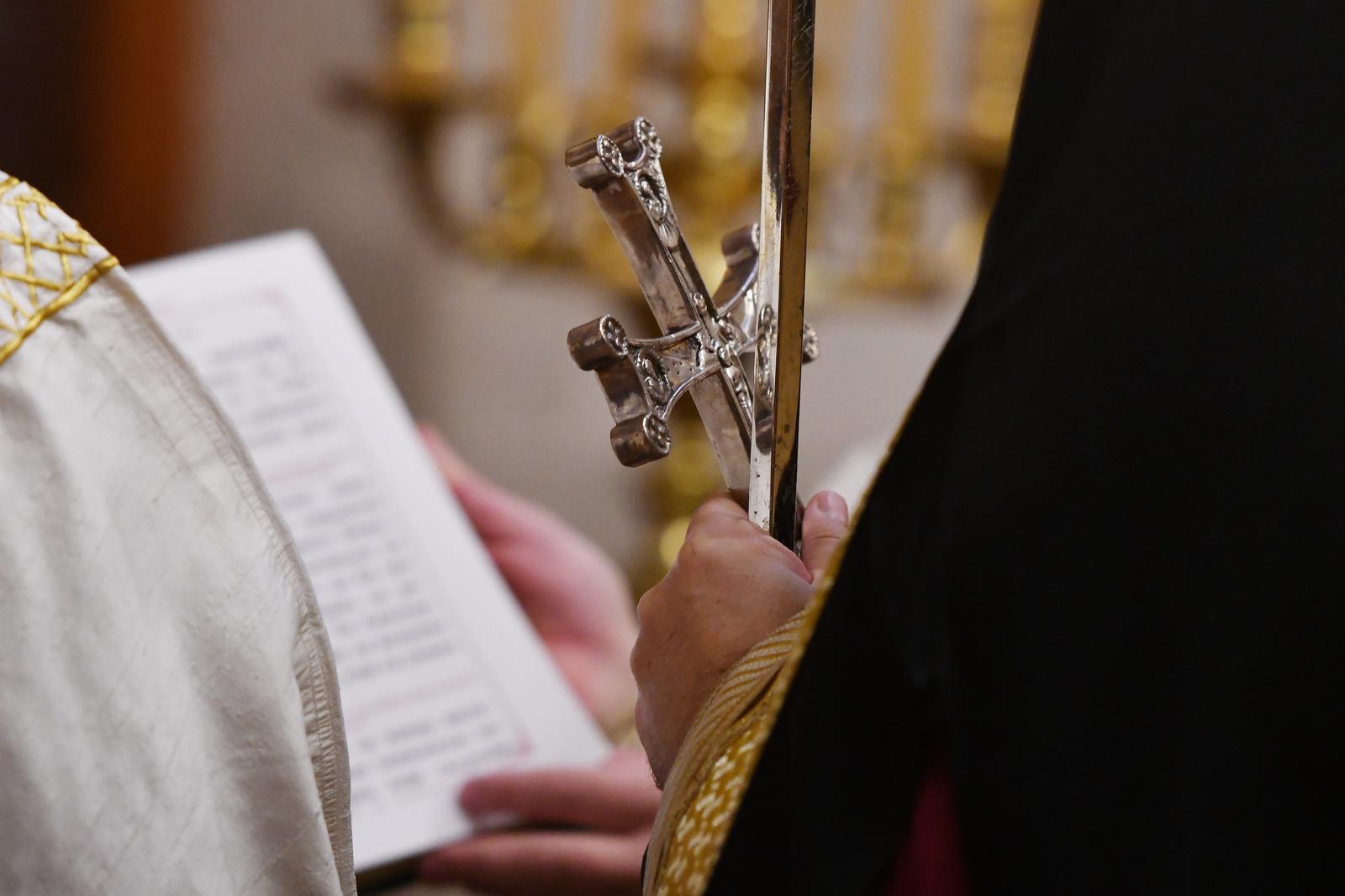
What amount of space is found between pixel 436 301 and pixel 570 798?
1.27 m

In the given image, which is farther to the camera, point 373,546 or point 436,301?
point 436,301

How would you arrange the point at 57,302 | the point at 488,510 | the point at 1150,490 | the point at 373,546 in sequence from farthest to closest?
the point at 488,510, the point at 373,546, the point at 57,302, the point at 1150,490

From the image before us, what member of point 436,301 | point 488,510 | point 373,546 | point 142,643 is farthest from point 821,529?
point 436,301

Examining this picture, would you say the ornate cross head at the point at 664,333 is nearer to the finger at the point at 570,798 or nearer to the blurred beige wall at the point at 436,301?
the finger at the point at 570,798

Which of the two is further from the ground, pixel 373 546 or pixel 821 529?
pixel 821 529

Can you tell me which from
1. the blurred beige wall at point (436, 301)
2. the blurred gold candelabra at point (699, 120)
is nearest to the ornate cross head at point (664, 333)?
the blurred gold candelabra at point (699, 120)

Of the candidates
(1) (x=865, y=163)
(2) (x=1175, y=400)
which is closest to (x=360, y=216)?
(1) (x=865, y=163)

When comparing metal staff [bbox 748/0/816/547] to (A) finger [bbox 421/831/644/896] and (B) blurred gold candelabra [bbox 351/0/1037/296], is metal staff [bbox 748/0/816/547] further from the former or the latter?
(B) blurred gold candelabra [bbox 351/0/1037/296]

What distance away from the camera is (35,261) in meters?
0.54

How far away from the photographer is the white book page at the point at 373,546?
0.99 m

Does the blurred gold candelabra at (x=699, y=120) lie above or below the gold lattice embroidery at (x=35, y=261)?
below

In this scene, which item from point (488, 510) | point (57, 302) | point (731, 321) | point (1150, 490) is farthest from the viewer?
point (488, 510)

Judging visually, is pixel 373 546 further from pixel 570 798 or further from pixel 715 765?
pixel 715 765

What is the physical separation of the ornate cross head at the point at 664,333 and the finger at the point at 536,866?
1.26 ft
